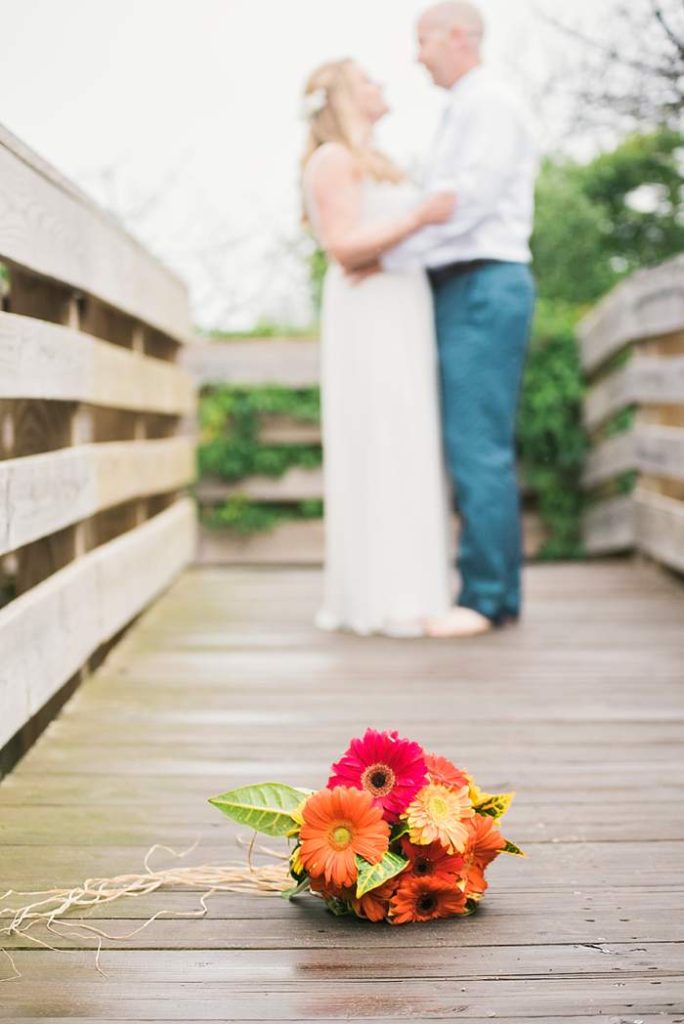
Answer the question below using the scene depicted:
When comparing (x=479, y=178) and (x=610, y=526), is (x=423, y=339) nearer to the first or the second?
(x=479, y=178)

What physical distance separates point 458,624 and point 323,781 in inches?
65.5

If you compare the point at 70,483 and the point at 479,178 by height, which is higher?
the point at 479,178

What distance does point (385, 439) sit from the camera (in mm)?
3887

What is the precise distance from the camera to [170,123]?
697cm

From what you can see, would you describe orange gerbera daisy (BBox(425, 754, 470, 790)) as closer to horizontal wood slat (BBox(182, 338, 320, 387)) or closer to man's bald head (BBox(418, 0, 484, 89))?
man's bald head (BBox(418, 0, 484, 89))

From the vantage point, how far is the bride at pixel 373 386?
384cm

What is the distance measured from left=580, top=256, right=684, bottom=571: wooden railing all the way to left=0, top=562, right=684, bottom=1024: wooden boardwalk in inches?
29.3

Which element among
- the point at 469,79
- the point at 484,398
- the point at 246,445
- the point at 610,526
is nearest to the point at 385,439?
the point at 484,398

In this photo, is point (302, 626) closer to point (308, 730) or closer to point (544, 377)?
point (308, 730)

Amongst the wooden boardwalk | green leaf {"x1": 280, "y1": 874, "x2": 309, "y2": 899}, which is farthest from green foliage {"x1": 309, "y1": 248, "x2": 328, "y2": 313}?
green leaf {"x1": 280, "y1": 874, "x2": 309, "y2": 899}

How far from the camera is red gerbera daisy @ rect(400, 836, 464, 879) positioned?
1641 mm

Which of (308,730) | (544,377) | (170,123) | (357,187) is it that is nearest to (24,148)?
(308,730)

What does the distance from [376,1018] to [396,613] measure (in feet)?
8.47

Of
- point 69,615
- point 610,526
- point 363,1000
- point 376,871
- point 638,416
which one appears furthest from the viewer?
point 610,526
